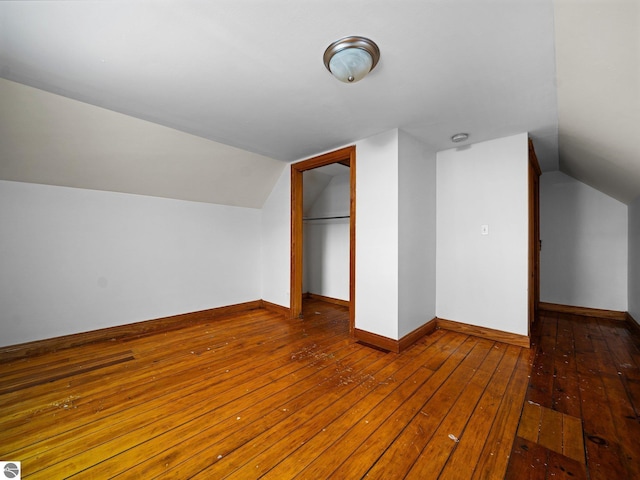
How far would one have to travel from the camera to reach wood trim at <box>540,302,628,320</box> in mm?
3338

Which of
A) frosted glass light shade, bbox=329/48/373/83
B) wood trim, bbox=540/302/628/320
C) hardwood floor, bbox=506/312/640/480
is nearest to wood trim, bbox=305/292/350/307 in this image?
hardwood floor, bbox=506/312/640/480

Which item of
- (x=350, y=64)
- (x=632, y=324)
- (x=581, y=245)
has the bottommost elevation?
(x=632, y=324)

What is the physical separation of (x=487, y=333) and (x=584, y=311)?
2040 millimetres

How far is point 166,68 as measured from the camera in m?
1.63

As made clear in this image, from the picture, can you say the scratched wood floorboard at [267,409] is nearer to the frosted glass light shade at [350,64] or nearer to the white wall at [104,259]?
the white wall at [104,259]

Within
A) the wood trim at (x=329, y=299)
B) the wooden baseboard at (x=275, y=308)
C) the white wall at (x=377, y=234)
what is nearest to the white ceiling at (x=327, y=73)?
the white wall at (x=377, y=234)

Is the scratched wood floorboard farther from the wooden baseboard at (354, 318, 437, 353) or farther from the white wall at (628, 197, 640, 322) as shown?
the white wall at (628, 197, 640, 322)

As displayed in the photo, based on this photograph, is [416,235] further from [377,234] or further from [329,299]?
[329,299]

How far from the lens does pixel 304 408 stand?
1.61 meters

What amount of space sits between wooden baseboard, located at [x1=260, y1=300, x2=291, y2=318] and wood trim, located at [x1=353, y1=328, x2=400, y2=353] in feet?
3.95

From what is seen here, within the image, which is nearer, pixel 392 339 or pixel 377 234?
pixel 392 339

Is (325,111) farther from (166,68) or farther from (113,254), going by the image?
(113,254)

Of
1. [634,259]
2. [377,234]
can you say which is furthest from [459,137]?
[634,259]

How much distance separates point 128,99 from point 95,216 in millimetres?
1439
